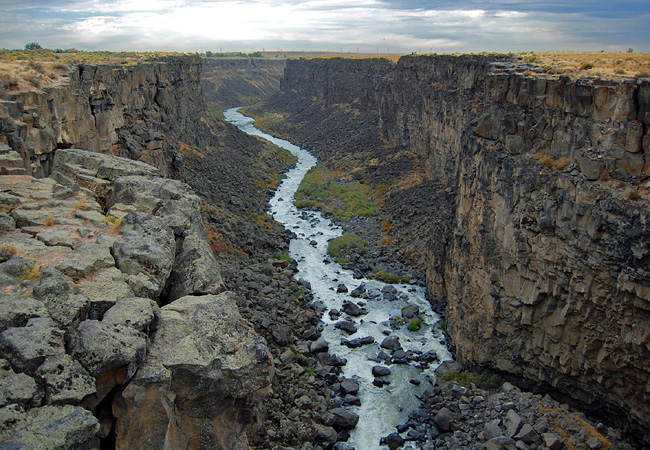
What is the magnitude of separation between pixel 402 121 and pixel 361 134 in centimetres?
1361

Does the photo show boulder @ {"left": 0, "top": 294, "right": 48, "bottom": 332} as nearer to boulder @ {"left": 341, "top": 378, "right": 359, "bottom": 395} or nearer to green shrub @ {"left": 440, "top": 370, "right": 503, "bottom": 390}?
boulder @ {"left": 341, "top": 378, "right": 359, "bottom": 395}

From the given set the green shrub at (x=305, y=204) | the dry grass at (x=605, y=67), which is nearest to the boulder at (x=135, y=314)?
the dry grass at (x=605, y=67)

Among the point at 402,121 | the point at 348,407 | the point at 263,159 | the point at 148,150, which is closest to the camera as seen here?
the point at 348,407

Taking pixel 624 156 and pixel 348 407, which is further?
pixel 348 407

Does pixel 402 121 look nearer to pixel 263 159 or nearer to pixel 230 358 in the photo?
pixel 263 159

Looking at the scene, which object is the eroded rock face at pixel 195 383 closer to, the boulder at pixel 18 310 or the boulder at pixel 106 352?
the boulder at pixel 106 352

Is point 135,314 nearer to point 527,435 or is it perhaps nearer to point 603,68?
point 527,435

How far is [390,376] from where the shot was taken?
76.7ft

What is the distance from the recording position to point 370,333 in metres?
27.0

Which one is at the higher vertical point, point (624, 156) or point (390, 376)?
point (624, 156)

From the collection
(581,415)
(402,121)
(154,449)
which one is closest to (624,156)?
(581,415)

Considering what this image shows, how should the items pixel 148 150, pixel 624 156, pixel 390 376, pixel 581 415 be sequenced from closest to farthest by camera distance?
pixel 624 156 → pixel 581 415 → pixel 390 376 → pixel 148 150

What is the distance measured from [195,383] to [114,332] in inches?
76.4

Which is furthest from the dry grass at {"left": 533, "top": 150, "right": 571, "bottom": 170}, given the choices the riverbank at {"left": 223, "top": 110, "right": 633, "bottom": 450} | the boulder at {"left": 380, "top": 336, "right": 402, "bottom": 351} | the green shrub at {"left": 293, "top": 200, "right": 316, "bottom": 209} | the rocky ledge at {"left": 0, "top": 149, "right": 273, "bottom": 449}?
the green shrub at {"left": 293, "top": 200, "right": 316, "bottom": 209}
